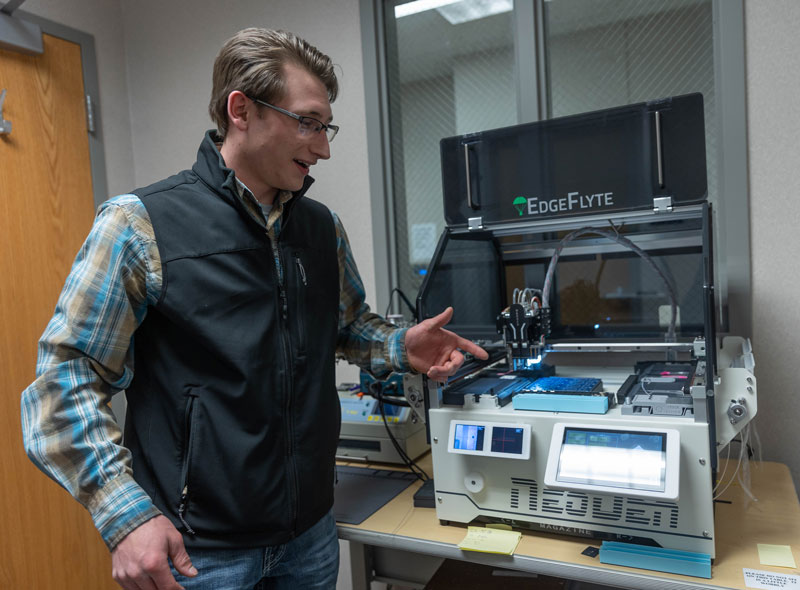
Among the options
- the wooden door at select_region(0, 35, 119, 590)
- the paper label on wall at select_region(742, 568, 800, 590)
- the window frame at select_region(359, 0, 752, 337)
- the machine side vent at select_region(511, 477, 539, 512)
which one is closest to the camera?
the paper label on wall at select_region(742, 568, 800, 590)

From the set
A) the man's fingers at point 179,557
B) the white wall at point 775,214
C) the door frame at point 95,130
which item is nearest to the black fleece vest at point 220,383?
the man's fingers at point 179,557

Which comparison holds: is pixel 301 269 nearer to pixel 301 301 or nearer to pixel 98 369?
pixel 301 301

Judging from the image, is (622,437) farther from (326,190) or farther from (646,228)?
(326,190)

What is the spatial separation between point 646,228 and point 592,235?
0.15 meters

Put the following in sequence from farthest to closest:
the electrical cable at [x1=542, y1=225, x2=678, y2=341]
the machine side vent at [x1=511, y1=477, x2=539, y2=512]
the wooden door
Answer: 1. the wooden door
2. the electrical cable at [x1=542, y1=225, x2=678, y2=341]
3. the machine side vent at [x1=511, y1=477, x2=539, y2=512]

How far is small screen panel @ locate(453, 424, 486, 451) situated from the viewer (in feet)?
4.25

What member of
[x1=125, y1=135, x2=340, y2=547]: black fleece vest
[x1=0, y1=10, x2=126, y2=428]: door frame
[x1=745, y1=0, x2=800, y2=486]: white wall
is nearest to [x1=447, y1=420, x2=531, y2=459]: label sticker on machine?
[x1=125, y1=135, x2=340, y2=547]: black fleece vest

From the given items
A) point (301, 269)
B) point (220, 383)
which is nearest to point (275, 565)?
point (220, 383)

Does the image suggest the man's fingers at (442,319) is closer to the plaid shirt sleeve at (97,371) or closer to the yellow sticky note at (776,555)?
the plaid shirt sleeve at (97,371)

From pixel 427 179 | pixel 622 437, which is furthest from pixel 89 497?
pixel 427 179

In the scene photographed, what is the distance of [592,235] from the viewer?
5.83 ft

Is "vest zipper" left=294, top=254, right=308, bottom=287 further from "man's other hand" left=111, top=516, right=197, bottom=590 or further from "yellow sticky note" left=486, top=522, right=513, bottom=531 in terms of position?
"yellow sticky note" left=486, top=522, right=513, bottom=531

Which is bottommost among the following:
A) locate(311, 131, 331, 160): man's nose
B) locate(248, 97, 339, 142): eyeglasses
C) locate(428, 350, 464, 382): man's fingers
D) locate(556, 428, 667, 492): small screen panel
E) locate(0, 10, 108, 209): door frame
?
locate(556, 428, 667, 492): small screen panel

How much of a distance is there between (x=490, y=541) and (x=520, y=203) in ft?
2.76
